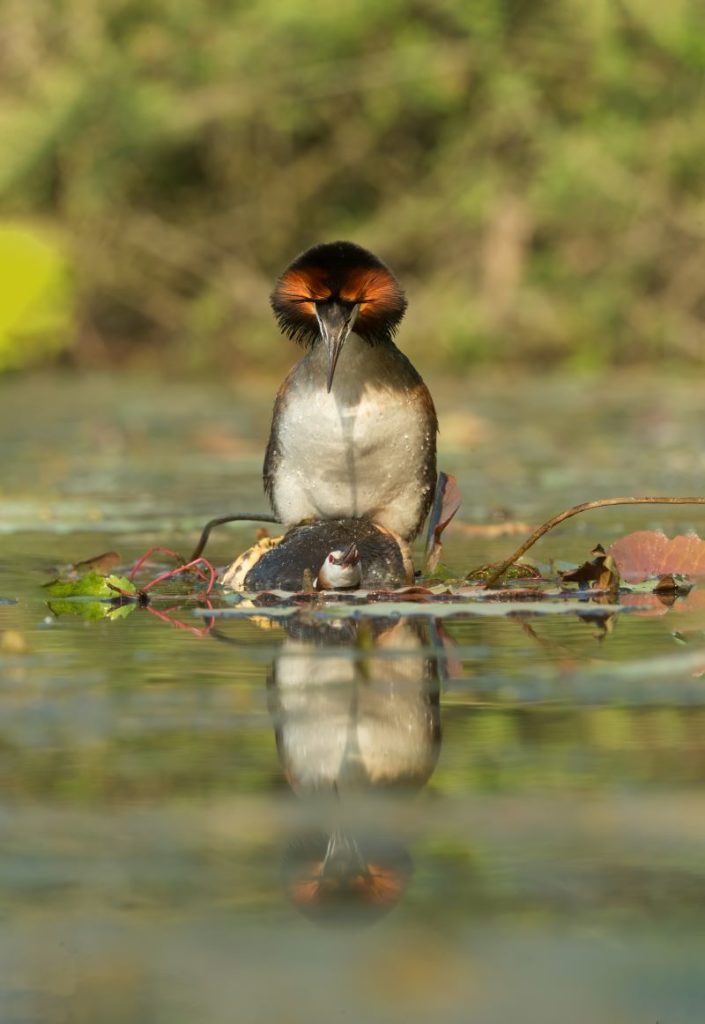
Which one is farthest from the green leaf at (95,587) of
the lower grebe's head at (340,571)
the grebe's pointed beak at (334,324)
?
the grebe's pointed beak at (334,324)

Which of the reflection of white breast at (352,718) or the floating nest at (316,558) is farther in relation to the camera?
the floating nest at (316,558)

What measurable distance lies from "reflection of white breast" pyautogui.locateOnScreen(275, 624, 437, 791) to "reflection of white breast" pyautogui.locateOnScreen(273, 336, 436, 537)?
4.08 ft

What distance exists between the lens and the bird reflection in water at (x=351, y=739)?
2842 mm

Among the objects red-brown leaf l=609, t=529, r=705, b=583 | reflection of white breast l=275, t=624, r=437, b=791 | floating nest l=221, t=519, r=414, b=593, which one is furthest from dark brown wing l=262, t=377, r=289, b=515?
reflection of white breast l=275, t=624, r=437, b=791

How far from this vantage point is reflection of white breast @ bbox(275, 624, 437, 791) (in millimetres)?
3543

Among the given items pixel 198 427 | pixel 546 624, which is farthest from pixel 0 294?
pixel 546 624

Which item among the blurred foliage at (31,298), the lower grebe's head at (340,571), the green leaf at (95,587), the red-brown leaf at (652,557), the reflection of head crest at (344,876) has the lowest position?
the reflection of head crest at (344,876)

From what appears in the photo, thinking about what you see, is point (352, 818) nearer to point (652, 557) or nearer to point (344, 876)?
point (344, 876)

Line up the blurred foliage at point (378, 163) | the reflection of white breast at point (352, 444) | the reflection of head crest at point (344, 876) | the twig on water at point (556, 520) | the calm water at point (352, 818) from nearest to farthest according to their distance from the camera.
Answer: the calm water at point (352, 818)
the reflection of head crest at point (344, 876)
the twig on water at point (556, 520)
the reflection of white breast at point (352, 444)
the blurred foliage at point (378, 163)

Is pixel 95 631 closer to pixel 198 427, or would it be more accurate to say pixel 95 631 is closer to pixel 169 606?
pixel 169 606

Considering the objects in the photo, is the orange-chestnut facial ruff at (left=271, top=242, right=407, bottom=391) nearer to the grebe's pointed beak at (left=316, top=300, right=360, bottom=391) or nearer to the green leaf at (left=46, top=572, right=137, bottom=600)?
the grebe's pointed beak at (left=316, top=300, right=360, bottom=391)

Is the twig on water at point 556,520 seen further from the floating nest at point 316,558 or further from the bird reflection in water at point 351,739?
the bird reflection in water at point 351,739

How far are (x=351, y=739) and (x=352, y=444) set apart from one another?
249 cm

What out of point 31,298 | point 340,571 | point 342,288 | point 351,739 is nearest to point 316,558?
point 340,571
